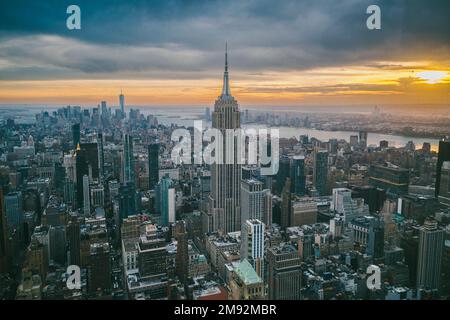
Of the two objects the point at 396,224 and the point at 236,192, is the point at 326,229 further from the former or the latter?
the point at 236,192

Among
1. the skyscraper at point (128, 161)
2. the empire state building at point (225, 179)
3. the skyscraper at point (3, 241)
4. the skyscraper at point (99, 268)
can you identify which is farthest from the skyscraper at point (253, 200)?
the skyscraper at point (3, 241)

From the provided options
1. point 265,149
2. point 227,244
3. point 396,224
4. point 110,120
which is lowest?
point 227,244

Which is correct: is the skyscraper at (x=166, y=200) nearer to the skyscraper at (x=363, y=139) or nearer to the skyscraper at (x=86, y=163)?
the skyscraper at (x=86, y=163)

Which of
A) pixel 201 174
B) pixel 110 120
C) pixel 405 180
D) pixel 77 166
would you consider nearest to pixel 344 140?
pixel 405 180

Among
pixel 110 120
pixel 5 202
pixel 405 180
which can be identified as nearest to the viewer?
pixel 5 202

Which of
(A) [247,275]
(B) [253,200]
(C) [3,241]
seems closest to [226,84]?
(B) [253,200]

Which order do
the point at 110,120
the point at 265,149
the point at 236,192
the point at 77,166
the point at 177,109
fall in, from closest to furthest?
1. the point at 177,109
2. the point at 110,120
3. the point at 265,149
4. the point at 77,166
5. the point at 236,192

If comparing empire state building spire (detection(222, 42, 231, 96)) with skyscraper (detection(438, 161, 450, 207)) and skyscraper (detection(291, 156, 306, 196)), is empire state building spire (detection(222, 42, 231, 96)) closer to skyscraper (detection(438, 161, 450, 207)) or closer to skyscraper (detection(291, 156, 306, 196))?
skyscraper (detection(291, 156, 306, 196))
